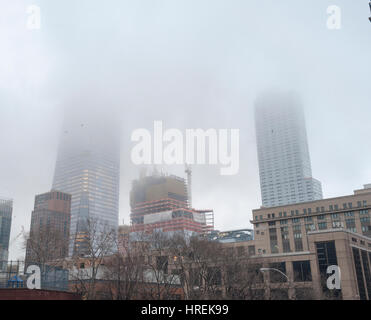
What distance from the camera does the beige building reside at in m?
81.2

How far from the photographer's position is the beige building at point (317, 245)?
266ft

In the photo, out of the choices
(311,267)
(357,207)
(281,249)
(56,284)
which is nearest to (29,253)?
(56,284)

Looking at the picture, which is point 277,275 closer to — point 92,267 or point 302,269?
point 302,269

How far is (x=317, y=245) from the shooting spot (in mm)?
90875

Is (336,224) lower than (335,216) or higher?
lower

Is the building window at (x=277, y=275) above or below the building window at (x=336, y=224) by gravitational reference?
below

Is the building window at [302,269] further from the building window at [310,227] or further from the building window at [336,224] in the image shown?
Result: the building window at [336,224]

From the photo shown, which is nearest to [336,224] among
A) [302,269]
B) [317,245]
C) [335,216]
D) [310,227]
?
[335,216]

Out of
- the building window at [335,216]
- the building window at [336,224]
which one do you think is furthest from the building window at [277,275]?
the building window at [335,216]

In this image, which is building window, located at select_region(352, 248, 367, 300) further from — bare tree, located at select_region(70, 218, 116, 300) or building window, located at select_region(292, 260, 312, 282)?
bare tree, located at select_region(70, 218, 116, 300)

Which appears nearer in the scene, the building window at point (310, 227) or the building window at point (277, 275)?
the building window at point (277, 275)

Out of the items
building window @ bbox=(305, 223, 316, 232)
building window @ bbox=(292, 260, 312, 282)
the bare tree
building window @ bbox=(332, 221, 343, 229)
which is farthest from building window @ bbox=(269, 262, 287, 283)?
building window @ bbox=(332, 221, 343, 229)

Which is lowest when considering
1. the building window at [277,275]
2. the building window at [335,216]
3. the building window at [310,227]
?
the building window at [277,275]
